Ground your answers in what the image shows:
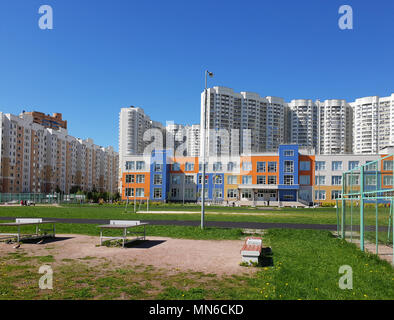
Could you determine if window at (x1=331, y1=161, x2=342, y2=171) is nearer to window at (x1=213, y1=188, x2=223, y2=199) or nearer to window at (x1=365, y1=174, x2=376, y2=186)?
window at (x1=213, y1=188, x2=223, y2=199)

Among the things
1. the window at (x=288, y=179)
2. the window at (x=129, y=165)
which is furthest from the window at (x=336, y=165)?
the window at (x=129, y=165)

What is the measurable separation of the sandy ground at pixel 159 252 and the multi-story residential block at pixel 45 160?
102570mm

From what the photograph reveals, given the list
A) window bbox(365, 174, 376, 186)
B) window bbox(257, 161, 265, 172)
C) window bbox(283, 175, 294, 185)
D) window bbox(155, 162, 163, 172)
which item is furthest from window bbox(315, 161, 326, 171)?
window bbox(365, 174, 376, 186)

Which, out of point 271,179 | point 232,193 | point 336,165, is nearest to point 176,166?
point 232,193

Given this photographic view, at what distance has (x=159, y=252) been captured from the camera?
13.4m

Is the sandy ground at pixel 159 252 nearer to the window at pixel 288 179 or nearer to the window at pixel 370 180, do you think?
the window at pixel 370 180

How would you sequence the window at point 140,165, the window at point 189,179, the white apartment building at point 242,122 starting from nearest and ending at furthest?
the window at point 140,165, the window at point 189,179, the white apartment building at point 242,122

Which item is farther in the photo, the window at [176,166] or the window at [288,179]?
the window at [176,166]

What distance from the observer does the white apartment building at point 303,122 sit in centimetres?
14612

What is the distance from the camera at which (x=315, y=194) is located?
256 ft

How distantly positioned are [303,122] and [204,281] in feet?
478

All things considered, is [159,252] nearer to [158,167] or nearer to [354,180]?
[354,180]

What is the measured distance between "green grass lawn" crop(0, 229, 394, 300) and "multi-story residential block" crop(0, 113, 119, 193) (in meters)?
107

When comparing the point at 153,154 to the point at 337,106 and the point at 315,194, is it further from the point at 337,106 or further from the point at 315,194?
the point at 337,106
